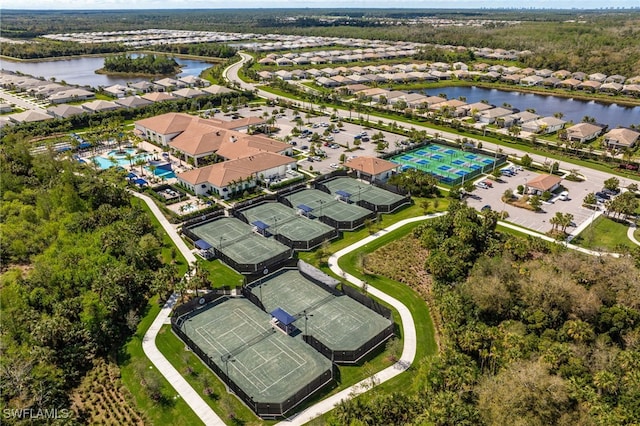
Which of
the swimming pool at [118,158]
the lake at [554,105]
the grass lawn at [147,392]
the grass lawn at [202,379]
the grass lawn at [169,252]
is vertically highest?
the lake at [554,105]

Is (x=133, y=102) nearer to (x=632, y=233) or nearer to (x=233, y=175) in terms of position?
(x=233, y=175)

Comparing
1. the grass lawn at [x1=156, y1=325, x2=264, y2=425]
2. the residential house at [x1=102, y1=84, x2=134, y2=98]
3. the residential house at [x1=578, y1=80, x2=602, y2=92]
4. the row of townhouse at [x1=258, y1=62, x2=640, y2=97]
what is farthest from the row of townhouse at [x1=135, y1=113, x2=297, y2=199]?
the residential house at [x1=578, y1=80, x2=602, y2=92]

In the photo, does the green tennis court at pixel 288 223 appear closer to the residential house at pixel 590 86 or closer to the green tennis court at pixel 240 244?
the green tennis court at pixel 240 244

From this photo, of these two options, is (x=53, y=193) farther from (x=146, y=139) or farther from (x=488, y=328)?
(x=488, y=328)

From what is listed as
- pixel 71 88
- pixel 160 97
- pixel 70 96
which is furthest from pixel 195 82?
pixel 70 96

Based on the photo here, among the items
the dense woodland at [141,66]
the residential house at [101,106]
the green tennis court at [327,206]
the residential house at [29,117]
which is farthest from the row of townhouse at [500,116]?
the dense woodland at [141,66]

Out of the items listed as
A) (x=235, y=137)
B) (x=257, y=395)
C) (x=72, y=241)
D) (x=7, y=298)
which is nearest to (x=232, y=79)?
(x=235, y=137)

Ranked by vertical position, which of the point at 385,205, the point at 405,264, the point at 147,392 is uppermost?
the point at 385,205
